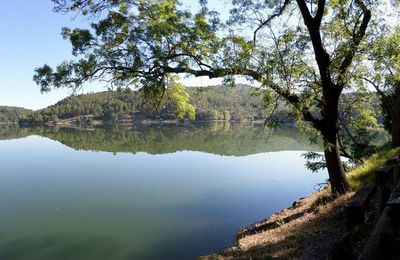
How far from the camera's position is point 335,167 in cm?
1173

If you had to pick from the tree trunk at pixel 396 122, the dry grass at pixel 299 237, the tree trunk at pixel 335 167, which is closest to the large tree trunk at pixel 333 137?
the tree trunk at pixel 335 167

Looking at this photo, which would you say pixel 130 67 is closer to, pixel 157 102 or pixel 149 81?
pixel 149 81

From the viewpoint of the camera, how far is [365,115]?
1772cm

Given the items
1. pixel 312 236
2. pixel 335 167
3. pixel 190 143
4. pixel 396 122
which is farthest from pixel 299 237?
pixel 190 143

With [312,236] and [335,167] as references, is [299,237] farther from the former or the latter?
[335,167]

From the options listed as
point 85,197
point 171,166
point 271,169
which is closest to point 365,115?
point 85,197

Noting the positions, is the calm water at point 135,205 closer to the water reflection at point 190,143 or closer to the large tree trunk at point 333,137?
the large tree trunk at point 333,137

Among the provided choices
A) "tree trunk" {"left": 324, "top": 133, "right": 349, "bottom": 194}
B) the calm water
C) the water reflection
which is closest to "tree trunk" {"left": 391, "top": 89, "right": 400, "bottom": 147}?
"tree trunk" {"left": 324, "top": 133, "right": 349, "bottom": 194}

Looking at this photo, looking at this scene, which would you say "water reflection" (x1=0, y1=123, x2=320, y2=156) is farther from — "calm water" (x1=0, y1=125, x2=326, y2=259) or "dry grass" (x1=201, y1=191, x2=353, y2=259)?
"calm water" (x1=0, y1=125, x2=326, y2=259)

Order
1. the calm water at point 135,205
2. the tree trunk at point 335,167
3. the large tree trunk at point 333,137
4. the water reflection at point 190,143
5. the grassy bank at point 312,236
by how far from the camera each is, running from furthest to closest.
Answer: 1. the water reflection at point 190,143
2. the calm water at point 135,205
3. the tree trunk at point 335,167
4. the large tree trunk at point 333,137
5. the grassy bank at point 312,236

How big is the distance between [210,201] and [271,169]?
1682 cm

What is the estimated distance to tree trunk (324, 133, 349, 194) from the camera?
11477 millimetres

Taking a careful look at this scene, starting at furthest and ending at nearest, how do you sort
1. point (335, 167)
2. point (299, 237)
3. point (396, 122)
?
point (396, 122) < point (335, 167) < point (299, 237)

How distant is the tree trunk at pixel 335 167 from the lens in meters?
11.5
